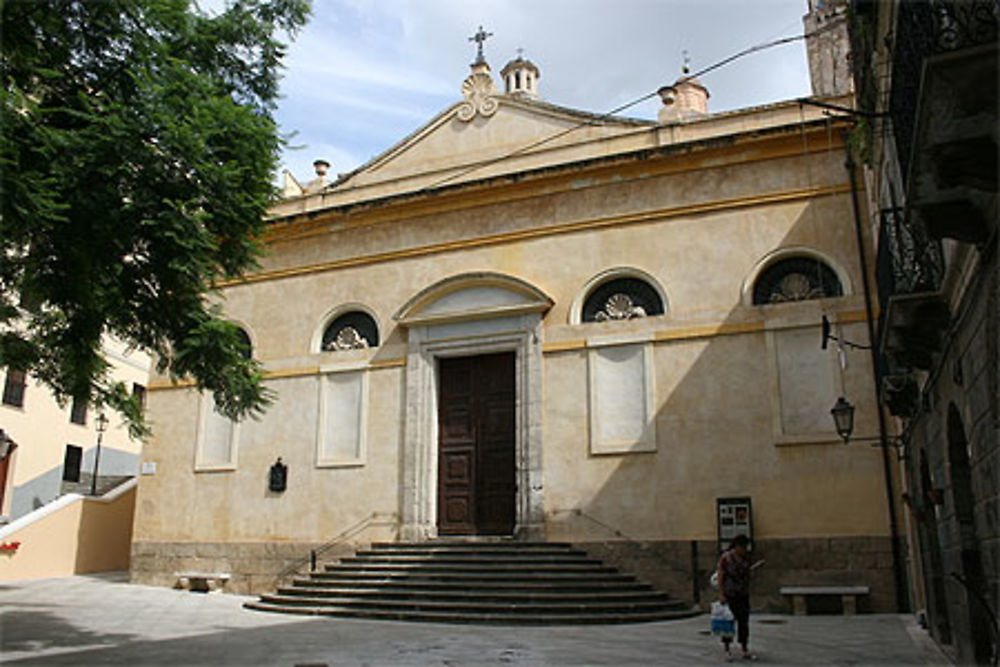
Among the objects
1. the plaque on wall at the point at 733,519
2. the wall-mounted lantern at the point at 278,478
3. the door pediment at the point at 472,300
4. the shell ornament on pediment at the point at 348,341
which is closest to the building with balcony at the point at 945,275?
the plaque on wall at the point at 733,519

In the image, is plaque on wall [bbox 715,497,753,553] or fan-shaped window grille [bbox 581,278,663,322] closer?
plaque on wall [bbox 715,497,753,553]

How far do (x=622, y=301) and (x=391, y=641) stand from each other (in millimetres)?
7541

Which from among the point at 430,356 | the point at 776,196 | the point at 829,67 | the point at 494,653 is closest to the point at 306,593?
the point at 430,356

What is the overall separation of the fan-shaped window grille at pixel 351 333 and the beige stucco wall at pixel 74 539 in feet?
24.8

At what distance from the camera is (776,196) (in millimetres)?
14328

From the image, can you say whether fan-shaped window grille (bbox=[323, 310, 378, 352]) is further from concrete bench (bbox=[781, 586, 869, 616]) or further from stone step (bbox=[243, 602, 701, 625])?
concrete bench (bbox=[781, 586, 869, 616])

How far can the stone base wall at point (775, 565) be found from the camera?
1236 cm

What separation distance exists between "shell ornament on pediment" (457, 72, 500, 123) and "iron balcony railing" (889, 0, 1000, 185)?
1172 cm

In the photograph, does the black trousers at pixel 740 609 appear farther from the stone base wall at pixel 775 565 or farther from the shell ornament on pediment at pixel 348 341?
the shell ornament on pediment at pixel 348 341

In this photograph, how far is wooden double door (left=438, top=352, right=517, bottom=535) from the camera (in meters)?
15.1

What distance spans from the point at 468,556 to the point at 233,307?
817cm

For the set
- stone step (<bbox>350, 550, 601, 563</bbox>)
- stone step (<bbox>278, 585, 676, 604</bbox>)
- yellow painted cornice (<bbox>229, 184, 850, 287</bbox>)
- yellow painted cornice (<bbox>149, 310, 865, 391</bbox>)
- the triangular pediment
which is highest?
the triangular pediment

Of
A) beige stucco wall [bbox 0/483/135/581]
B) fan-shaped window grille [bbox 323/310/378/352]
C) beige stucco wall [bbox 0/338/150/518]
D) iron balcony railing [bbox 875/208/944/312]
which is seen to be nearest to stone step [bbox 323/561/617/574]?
fan-shaped window grille [bbox 323/310/378/352]

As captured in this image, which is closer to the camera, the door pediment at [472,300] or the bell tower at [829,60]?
the door pediment at [472,300]
